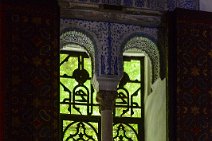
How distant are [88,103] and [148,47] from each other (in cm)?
98

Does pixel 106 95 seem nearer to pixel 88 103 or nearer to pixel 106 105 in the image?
pixel 106 105

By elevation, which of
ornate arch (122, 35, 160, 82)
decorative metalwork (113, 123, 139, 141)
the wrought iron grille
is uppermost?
ornate arch (122, 35, 160, 82)

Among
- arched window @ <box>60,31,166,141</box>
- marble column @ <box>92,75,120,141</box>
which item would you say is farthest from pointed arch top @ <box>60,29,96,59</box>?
arched window @ <box>60,31,166,141</box>

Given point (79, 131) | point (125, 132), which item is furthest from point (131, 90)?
point (79, 131)

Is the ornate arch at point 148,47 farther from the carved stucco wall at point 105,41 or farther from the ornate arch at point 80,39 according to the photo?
the ornate arch at point 80,39

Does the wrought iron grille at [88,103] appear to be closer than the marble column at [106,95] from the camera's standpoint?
No

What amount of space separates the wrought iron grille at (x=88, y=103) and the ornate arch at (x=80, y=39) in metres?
0.81

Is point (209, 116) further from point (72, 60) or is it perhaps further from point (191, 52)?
point (72, 60)

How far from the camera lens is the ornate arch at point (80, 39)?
237 inches

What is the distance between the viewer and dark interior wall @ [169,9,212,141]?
5.85 metres

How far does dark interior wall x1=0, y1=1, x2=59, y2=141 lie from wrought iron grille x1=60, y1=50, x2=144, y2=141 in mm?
1310

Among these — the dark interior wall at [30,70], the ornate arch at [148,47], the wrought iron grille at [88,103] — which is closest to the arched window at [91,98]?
the wrought iron grille at [88,103]

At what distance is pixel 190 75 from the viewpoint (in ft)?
19.5

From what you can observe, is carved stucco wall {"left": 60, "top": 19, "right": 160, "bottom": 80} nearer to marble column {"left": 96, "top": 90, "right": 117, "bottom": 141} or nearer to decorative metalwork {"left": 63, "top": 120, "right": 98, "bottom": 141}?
marble column {"left": 96, "top": 90, "right": 117, "bottom": 141}
